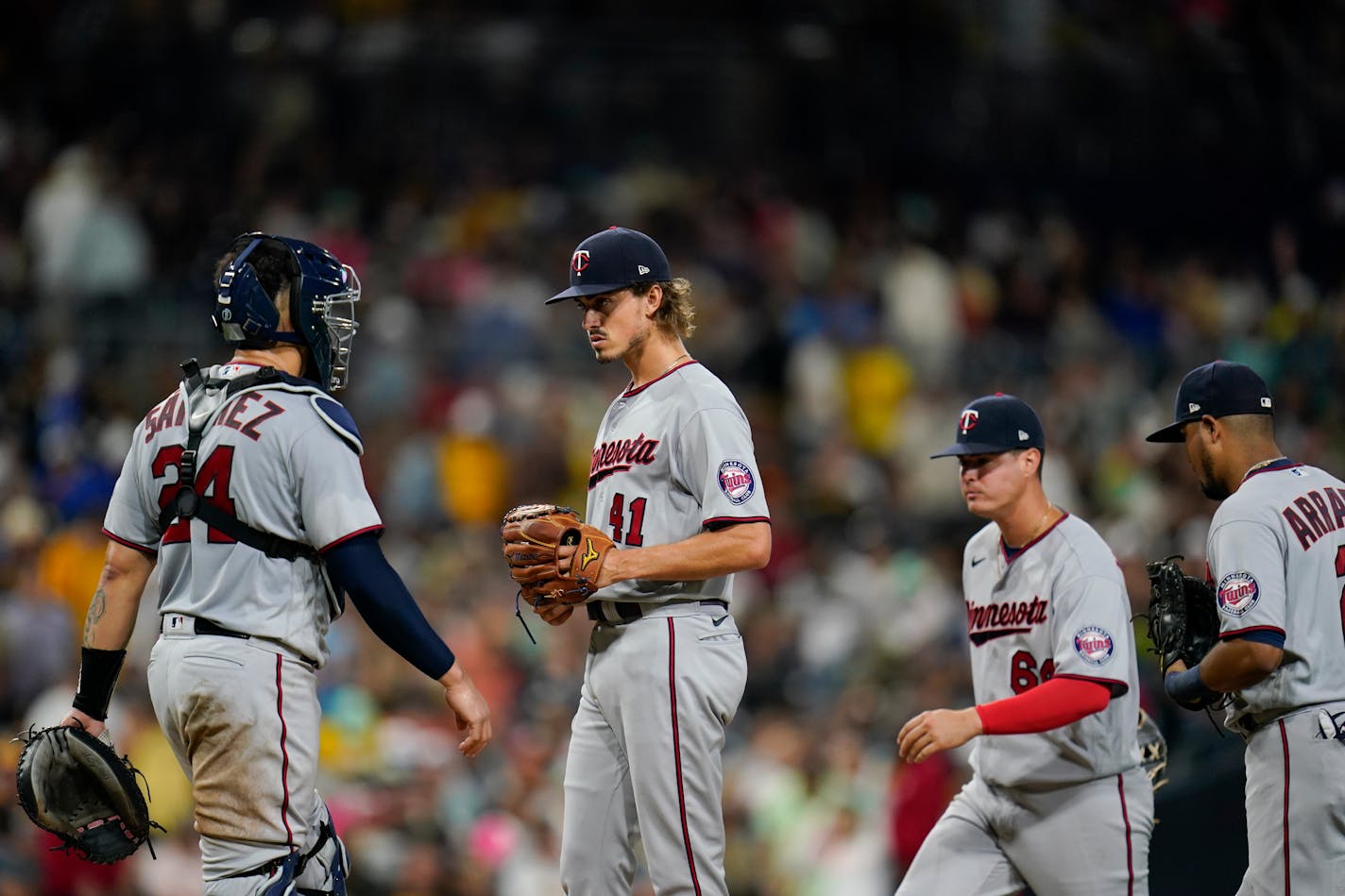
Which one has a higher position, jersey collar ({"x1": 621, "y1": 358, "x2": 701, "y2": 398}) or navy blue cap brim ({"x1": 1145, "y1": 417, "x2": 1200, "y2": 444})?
jersey collar ({"x1": 621, "y1": 358, "x2": 701, "y2": 398})

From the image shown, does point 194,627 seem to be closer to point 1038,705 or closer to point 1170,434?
point 1038,705

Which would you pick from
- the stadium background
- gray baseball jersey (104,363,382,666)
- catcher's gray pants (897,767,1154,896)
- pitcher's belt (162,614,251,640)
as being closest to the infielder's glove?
gray baseball jersey (104,363,382,666)

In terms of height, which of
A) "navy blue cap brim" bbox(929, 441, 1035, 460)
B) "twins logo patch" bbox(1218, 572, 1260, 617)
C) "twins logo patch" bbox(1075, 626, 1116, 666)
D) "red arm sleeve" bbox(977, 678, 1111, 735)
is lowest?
"red arm sleeve" bbox(977, 678, 1111, 735)

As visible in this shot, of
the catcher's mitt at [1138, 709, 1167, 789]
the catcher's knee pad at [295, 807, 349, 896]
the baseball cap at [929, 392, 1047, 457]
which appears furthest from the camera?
the catcher's mitt at [1138, 709, 1167, 789]

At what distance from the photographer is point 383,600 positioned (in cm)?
441

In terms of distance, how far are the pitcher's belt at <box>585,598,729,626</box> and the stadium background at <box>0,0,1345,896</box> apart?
2.98 metres

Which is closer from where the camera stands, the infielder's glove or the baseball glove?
the infielder's glove

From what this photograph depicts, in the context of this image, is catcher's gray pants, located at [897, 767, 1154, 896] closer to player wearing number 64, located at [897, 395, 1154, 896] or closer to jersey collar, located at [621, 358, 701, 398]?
Result: player wearing number 64, located at [897, 395, 1154, 896]

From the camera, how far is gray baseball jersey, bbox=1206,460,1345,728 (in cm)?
475

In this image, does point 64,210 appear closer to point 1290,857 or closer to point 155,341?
point 155,341

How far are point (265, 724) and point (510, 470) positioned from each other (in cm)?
773

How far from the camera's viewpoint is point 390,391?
12547 mm

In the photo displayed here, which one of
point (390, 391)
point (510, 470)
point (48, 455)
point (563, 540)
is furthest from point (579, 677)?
point (563, 540)

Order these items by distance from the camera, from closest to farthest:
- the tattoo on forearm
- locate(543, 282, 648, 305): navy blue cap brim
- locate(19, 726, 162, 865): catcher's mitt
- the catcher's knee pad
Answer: the catcher's knee pad → locate(19, 726, 162, 865): catcher's mitt → the tattoo on forearm → locate(543, 282, 648, 305): navy blue cap brim
